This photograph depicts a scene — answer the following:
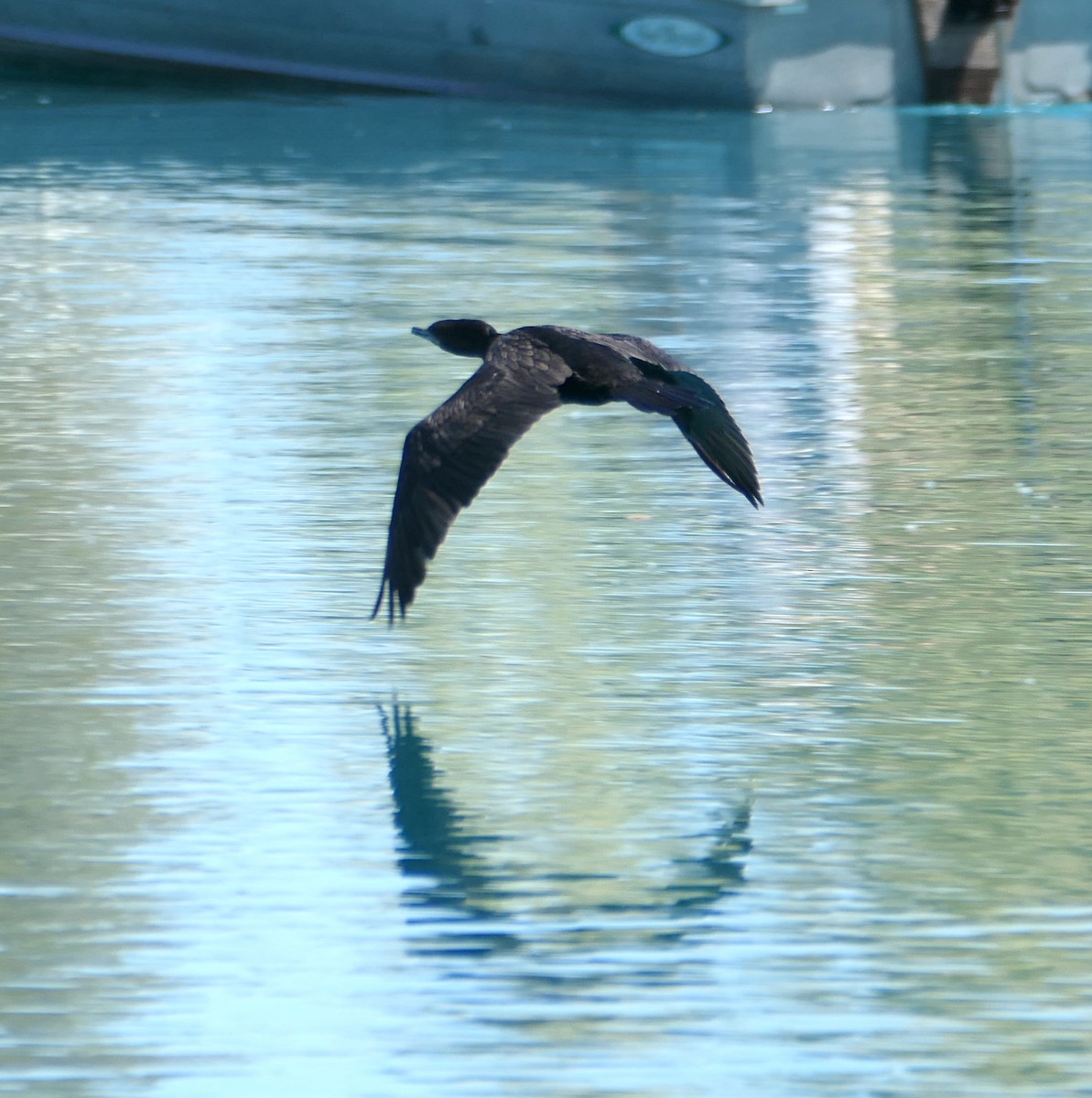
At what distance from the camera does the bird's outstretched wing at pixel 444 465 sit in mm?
6098

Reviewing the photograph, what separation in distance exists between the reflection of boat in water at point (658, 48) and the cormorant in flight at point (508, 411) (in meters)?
17.9

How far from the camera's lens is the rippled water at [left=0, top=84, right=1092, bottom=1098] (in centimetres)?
457

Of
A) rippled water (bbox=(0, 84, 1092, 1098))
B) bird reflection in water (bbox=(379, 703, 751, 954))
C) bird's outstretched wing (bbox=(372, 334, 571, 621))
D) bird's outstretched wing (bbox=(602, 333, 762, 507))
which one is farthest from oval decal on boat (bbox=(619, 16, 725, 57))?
bird reflection in water (bbox=(379, 703, 751, 954))

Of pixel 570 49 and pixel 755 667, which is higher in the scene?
pixel 570 49

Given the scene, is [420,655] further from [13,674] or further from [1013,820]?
[1013,820]

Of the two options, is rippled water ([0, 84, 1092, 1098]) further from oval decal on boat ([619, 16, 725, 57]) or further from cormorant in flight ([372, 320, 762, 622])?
oval decal on boat ([619, 16, 725, 57])

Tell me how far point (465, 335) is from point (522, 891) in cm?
271

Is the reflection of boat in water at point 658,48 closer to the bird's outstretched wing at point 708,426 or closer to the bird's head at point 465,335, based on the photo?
the bird's head at point 465,335

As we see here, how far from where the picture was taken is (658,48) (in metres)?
25.0

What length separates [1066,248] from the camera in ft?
46.6

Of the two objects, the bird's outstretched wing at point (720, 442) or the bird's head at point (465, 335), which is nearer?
the bird's outstretched wing at point (720, 442)

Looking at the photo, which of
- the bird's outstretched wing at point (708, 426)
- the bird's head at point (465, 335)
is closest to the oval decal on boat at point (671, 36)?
the bird's head at point (465, 335)

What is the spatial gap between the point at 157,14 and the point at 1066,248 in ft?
50.6

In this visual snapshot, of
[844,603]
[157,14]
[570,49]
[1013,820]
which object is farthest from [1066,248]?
[157,14]
